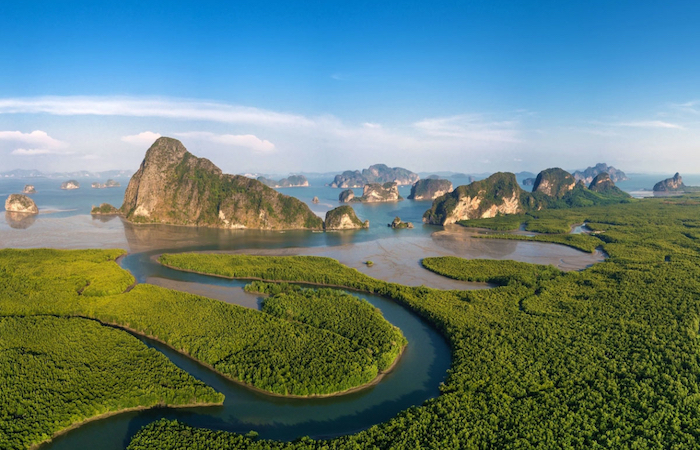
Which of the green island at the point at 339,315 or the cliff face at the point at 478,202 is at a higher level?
the cliff face at the point at 478,202

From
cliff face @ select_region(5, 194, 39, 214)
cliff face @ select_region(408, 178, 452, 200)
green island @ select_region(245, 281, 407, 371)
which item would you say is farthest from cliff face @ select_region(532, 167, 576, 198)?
cliff face @ select_region(5, 194, 39, 214)

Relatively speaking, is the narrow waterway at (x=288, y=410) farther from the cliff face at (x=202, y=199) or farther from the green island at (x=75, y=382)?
the cliff face at (x=202, y=199)

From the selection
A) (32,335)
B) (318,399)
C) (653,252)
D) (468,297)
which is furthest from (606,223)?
(32,335)

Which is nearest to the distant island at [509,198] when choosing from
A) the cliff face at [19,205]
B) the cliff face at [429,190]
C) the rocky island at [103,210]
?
the cliff face at [429,190]

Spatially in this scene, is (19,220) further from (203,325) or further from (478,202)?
(478,202)

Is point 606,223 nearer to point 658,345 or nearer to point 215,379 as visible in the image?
point 658,345

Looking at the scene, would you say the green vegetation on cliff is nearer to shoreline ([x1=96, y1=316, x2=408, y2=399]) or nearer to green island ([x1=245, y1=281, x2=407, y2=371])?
shoreline ([x1=96, y1=316, x2=408, y2=399])

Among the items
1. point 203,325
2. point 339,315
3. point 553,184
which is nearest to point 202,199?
point 203,325
